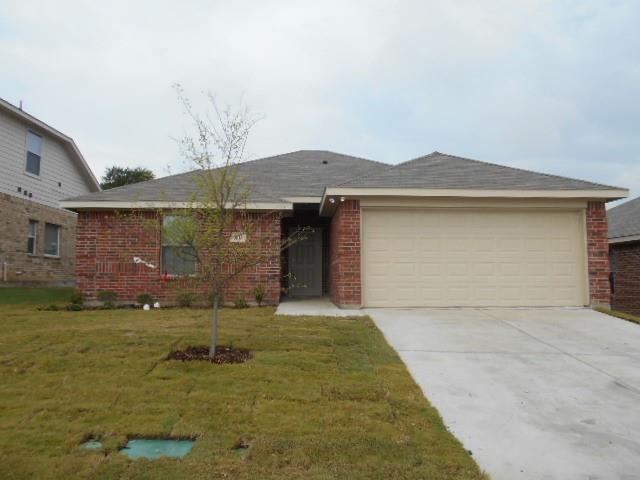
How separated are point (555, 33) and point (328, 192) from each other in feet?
23.0

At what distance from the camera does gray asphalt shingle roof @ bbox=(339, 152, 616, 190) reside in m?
10.2

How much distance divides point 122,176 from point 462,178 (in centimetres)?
3370

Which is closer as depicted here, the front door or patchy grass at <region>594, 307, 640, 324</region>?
patchy grass at <region>594, 307, 640, 324</region>

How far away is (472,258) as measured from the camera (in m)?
10.3

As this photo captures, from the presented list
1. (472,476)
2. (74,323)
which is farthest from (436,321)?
(74,323)

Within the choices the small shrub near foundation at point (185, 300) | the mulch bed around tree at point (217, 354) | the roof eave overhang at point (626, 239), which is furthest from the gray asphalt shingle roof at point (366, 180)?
the roof eave overhang at point (626, 239)

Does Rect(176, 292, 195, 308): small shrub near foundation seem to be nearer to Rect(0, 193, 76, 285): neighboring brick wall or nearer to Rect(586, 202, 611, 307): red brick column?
Rect(0, 193, 76, 285): neighboring brick wall

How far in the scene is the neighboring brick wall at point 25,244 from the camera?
1506cm

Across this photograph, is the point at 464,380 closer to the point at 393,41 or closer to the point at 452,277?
the point at 452,277

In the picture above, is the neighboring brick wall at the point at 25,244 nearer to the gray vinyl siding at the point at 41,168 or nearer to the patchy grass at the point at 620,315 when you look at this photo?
the gray vinyl siding at the point at 41,168

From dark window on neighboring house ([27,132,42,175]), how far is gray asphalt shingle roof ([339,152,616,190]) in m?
12.4

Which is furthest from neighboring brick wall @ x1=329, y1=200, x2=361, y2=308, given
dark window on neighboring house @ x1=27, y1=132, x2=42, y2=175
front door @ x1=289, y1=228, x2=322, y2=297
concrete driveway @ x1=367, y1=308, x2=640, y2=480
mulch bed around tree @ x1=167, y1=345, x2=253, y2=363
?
dark window on neighboring house @ x1=27, y1=132, x2=42, y2=175

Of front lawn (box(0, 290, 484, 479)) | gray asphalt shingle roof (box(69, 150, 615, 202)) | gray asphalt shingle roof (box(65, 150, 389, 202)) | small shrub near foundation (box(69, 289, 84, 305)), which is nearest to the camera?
front lawn (box(0, 290, 484, 479))

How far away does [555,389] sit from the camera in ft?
16.5
